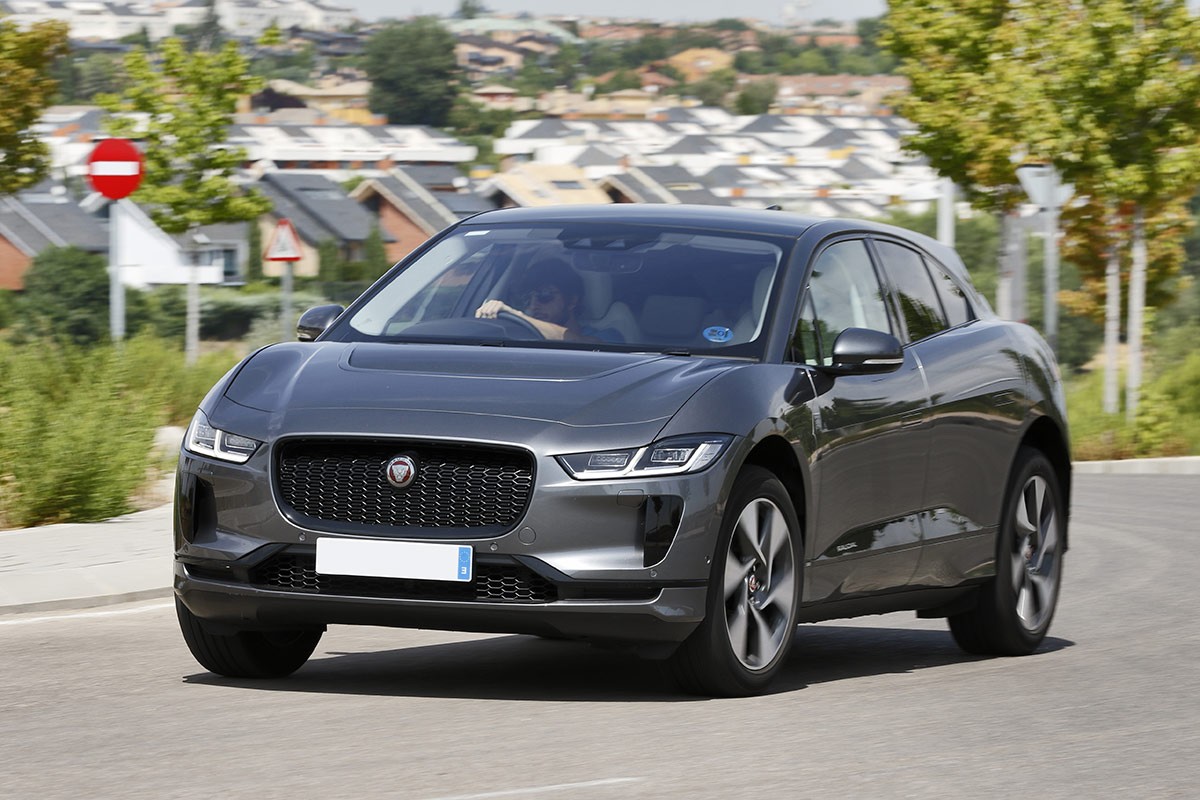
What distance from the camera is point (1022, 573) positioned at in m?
9.84

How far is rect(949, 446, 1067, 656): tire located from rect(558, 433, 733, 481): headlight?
2640mm

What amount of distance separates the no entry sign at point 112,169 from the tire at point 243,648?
12.4m

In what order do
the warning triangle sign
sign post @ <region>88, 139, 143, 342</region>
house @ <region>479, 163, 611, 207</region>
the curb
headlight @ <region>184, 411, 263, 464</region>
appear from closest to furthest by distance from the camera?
headlight @ <region>184, 411, 263, 464</region> → sign post @ <region>88, 139, 143, 342</region> → the curb → the warning triangle sign → house @ <region>479, 163, 611, 207</region>

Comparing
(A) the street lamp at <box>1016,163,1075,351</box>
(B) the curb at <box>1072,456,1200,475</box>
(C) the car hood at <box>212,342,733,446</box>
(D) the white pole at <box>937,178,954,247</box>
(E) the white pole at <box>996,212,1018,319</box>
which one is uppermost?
(C) the car hood at <box>212,342,733,446</box>

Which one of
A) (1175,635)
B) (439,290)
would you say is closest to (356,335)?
(439,290)

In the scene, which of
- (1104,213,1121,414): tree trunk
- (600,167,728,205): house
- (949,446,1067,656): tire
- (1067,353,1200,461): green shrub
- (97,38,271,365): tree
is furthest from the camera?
(600,167,728,205): house

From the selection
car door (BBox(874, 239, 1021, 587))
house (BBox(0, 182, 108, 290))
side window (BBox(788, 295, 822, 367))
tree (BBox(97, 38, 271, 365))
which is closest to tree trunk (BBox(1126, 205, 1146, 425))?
tree (BBox(97, 38, 271, 365))

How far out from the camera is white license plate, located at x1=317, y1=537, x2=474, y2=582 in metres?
7.12

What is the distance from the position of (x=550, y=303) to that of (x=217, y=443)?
4.56 feet

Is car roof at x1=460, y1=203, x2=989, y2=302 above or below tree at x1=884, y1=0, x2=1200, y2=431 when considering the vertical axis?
above

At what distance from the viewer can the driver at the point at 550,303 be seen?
8141 mm

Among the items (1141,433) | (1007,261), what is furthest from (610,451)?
(1007,261)

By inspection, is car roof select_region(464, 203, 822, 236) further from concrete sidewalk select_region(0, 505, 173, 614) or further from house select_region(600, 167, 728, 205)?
house select_region(600, 167, 728, 205)

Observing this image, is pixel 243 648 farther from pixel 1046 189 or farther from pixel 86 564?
pixel 1046 189
